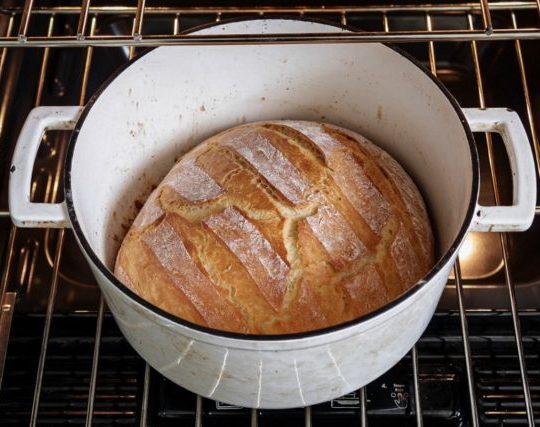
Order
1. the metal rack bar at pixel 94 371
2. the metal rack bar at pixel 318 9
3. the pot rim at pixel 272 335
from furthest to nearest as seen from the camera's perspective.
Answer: the metal rack bar at pixel 318 9 < the metal rack bar at pixel 94 371 < the pot rim at pixel 272 335

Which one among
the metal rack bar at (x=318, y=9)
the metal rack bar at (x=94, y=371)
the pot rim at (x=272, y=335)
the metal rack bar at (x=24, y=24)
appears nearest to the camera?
the pot rim at (x=272, y=335)

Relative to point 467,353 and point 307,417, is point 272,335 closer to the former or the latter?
point 307,417

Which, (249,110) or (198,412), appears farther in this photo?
(249,110)

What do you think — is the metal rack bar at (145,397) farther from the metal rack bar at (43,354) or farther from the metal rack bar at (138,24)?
the metal rack bar at (138,24)

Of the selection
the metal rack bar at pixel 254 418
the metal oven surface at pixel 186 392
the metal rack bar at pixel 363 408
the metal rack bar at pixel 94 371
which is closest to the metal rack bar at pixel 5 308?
the metal oven surface at pixel 186 392

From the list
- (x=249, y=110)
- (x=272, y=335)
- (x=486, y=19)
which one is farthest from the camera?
(x=249, y=110)

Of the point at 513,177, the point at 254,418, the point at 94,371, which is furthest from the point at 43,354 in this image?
the point at 513,177

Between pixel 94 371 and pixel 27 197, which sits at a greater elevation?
pixel 27 197

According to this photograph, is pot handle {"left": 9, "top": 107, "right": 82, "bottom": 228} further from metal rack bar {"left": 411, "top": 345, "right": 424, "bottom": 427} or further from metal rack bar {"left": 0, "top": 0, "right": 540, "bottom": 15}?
metal rack bar {"left": 411, "top": 345, "right": 424, "bottom": 427}

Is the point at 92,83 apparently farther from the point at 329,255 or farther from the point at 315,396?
the point at 315,396
